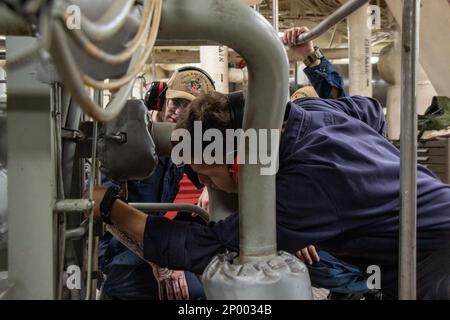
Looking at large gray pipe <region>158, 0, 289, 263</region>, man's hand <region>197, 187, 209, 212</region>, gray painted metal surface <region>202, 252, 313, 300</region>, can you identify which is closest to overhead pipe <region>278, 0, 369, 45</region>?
large gray pipe <region>158, 0, 289, 263</region>

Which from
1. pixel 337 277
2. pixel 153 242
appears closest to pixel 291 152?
pixel 153 242

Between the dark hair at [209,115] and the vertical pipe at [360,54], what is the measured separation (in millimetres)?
2813

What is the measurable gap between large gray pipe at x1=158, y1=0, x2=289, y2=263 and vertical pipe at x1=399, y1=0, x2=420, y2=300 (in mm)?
185

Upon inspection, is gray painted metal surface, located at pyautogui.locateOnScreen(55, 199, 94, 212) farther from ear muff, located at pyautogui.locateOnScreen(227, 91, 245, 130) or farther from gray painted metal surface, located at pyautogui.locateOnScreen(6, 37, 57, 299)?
ear muff, located at pyautogui.locateOnScreen(227, 91, 245, 130)

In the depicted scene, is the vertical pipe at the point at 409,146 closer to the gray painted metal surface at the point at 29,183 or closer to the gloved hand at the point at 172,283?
the gray painted metal surface at the point at 29,183

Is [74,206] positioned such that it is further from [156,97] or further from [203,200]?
[156,97]

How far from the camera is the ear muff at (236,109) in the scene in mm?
951

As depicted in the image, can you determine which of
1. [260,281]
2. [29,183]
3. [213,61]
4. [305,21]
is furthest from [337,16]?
[305,21]

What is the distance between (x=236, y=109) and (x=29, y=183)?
0.48 meters

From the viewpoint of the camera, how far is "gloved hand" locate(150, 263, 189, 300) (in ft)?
4.58

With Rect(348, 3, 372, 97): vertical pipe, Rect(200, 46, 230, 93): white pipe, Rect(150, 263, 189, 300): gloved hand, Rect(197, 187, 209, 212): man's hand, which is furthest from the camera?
Rect(348, 3, 372, 97): vertical pipe

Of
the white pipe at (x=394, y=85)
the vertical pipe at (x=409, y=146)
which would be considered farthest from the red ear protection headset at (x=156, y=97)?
the white pipe at (x=394, y=85)

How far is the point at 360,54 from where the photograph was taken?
3654 millimetres
